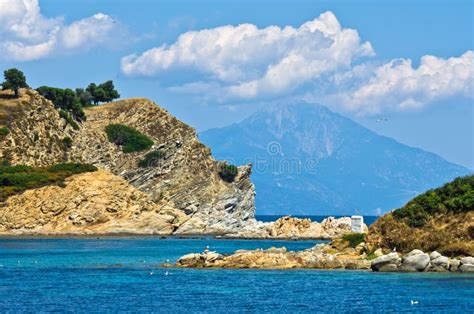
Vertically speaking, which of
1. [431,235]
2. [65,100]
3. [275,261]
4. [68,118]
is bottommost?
[275,261]

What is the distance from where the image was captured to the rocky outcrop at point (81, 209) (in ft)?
481

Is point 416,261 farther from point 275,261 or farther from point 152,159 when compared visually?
point 152,159

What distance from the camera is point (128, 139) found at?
7352 inches

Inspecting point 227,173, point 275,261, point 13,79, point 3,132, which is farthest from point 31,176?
point 275,261

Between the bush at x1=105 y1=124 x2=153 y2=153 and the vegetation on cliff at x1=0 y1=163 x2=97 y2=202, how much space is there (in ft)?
85.8

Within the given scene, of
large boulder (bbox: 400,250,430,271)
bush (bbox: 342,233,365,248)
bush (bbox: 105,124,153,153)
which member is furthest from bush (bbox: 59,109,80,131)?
large boulder (bbox: 400,250,430,271)

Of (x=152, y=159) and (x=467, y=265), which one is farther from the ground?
(x=152, y=159)

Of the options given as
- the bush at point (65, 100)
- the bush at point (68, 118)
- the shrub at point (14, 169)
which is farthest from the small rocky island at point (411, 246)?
the bush at point (65, 100)

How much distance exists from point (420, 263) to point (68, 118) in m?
124

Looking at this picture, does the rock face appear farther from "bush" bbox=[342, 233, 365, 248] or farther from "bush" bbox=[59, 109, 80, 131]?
"bush" bbox=[342, 233, 365, 248]

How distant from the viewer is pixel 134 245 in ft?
399

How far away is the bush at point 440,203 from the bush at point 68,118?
113 metres

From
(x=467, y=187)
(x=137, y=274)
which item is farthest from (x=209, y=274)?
(x=467, y=187)

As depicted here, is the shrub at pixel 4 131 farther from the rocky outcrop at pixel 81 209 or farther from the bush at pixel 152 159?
the bush at pixel 152 159
